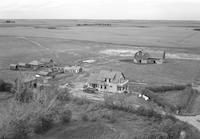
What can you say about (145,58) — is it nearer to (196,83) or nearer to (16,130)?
(196,83)

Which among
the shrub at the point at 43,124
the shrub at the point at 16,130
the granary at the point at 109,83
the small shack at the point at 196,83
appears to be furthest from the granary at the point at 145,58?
the shrub at the point at 16,130

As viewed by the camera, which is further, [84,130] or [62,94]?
[62,94]

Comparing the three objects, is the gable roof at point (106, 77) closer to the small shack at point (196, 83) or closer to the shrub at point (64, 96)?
the shrub at point (64, 96)

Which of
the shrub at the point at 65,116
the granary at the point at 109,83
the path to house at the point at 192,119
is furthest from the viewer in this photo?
the granary at the point at 109,83

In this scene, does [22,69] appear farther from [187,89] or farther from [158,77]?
[187,89]

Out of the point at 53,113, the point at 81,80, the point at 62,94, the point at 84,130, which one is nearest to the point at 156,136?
the point at 84,130

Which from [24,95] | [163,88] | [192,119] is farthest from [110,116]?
[163,88]

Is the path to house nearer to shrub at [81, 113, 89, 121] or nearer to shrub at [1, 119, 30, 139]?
shrub at [81, 113, 89, 121]

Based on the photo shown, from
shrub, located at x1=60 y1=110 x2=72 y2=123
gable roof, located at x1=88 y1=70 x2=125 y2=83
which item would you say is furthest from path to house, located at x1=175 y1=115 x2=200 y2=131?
shrub, located at x1=60 y1=110 x2=72 y2=123
